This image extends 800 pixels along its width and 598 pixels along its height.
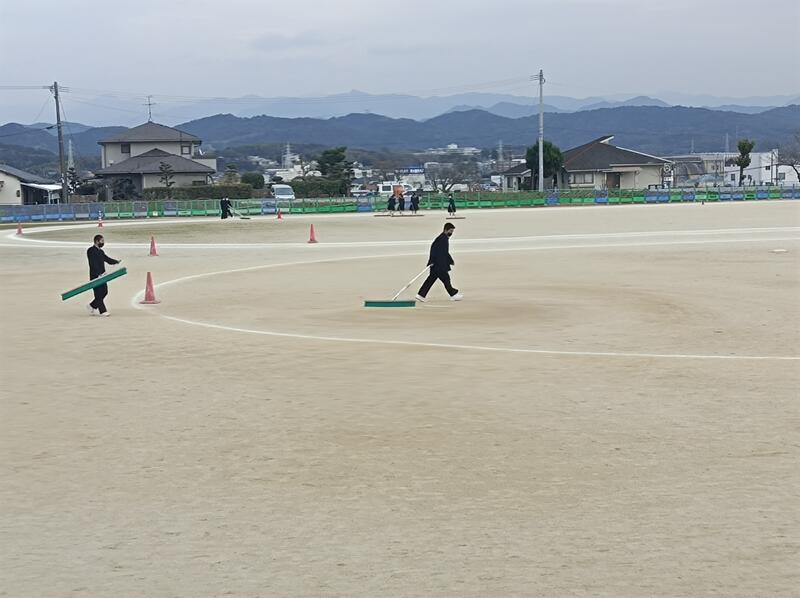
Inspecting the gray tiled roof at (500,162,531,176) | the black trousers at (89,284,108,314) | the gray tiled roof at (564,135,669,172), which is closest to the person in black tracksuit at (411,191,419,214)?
the gray tiled roof at (500,162,531,176)

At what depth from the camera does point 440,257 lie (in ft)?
65.2

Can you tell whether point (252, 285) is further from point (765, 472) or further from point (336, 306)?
point (765, 472)

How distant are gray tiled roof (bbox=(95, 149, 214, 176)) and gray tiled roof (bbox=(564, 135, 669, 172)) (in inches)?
1539

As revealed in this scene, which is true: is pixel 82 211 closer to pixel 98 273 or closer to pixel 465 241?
A: pixel 465 241

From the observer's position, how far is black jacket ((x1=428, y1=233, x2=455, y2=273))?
1983 centimetres

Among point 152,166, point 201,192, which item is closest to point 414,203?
point 201,192

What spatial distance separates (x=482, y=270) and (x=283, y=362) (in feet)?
47.1

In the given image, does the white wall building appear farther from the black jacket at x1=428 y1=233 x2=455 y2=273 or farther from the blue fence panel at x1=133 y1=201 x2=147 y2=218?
the black jacket at x1=428 y1=233 x2=455 y2=273

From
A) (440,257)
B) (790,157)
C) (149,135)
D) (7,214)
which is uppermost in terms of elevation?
(149,135)

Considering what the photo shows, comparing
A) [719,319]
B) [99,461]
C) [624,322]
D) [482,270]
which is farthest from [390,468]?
[482,270]

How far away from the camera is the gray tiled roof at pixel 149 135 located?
100 m

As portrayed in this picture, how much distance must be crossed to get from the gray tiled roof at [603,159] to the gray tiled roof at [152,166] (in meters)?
39.1

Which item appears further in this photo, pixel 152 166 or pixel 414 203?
pixel 152 166

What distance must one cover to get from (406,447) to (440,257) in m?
11.2
